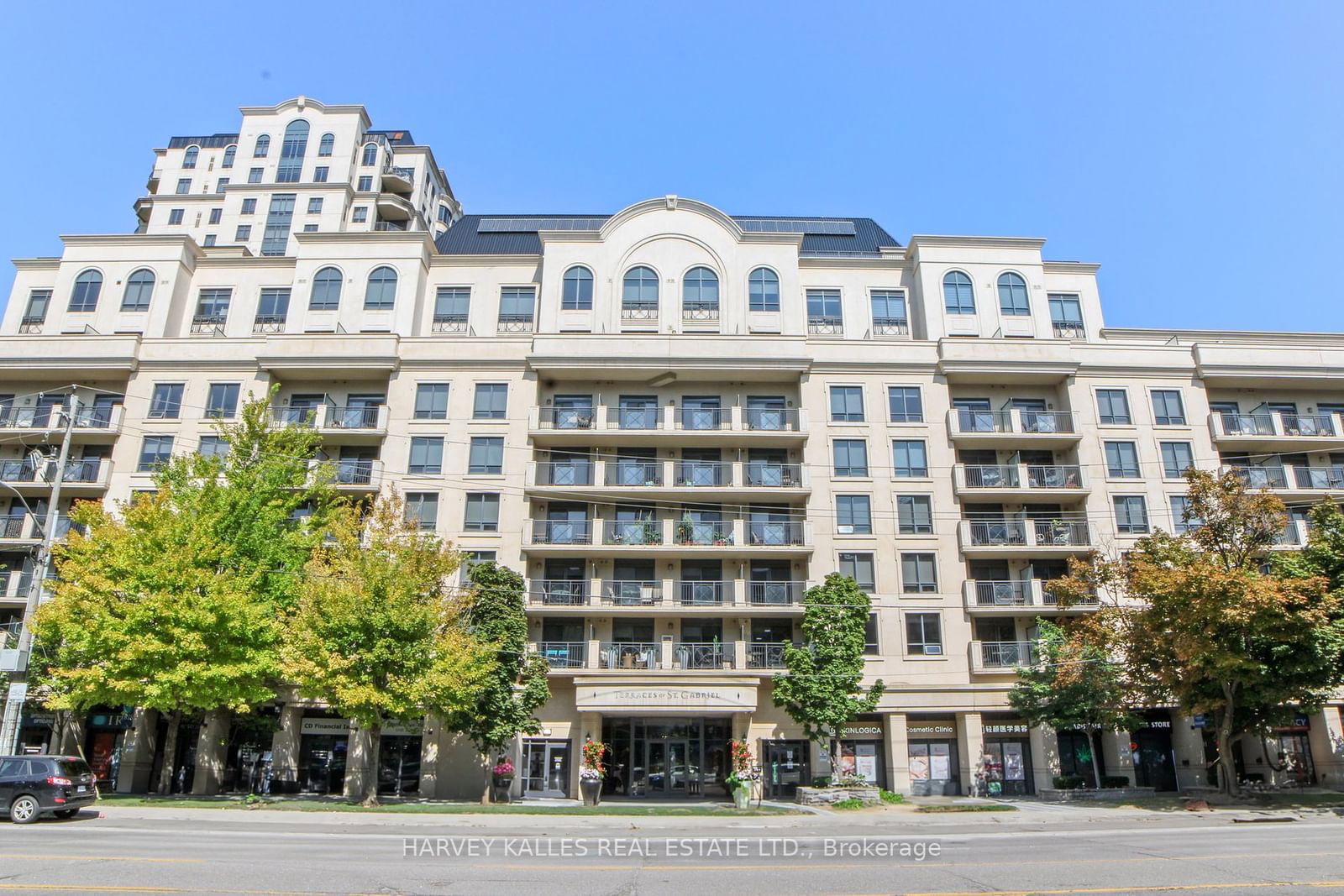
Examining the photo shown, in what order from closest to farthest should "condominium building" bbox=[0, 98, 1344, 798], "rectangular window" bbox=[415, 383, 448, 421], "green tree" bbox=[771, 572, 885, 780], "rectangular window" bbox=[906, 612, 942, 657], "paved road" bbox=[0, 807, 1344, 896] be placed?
"paved road" bbox=[0, 807, 1344, 896], "green tree" bbox=[771, 572, 885, 780], "condominium building" bbox=[0, 98, 1344, 798], "rectangular window" bbox=[906, 612, 942, 657], "rectangular window" bbox=[415, 383, 448, 421]

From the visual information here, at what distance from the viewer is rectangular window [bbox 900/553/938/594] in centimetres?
3700

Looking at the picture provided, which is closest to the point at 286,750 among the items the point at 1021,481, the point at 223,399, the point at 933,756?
the point at 223,399

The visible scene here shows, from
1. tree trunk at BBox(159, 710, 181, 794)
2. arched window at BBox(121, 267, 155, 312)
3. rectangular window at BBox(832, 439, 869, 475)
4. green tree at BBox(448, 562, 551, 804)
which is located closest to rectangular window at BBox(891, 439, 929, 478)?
rectangular window at BBox(832, 439, 869, 475)

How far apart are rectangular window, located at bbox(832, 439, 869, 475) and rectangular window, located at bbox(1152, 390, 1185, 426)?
13.4 meters

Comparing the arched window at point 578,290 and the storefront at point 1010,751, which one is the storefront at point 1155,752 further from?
the arched window at point 578,290

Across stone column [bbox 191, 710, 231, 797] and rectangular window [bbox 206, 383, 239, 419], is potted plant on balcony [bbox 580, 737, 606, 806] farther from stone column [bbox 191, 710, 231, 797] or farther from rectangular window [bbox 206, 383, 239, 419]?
rectangular window [bbox 206, 383, 239, 419]

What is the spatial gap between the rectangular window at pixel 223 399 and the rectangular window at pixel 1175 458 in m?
41.3

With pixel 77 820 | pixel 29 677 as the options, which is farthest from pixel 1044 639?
pixel 29 677

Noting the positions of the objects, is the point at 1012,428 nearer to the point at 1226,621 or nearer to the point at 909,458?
the point at 909,458

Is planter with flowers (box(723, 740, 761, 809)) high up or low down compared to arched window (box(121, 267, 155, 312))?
down

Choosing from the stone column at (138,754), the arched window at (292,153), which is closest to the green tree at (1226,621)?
the stone column at (138,754)

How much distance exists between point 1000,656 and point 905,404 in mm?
11494

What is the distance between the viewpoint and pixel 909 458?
38844 mm

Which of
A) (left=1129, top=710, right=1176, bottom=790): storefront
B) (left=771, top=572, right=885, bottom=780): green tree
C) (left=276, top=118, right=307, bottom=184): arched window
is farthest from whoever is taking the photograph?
(left=276, top=118, right=307, bottom=184): arched window
